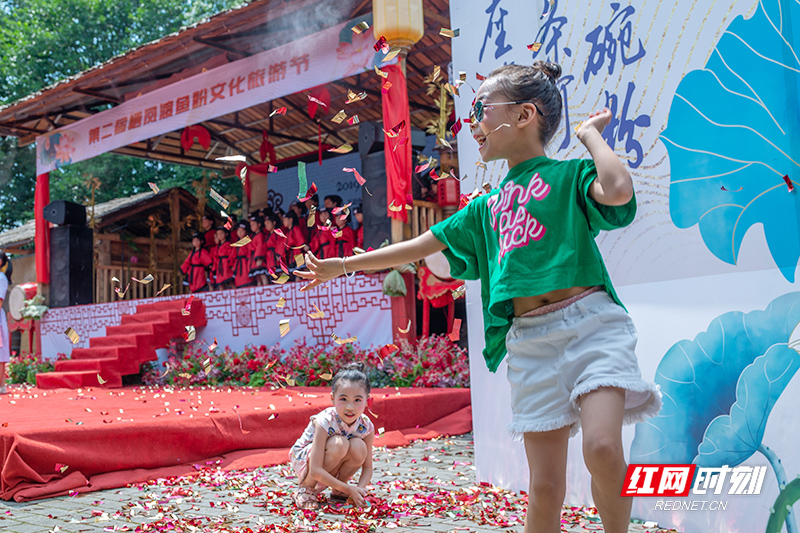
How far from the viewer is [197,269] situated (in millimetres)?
11508

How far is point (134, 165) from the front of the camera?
797 inches

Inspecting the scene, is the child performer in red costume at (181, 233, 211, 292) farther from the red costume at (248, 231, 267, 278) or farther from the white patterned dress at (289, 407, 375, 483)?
the white patterned dress at (289, 407, 375, 483)

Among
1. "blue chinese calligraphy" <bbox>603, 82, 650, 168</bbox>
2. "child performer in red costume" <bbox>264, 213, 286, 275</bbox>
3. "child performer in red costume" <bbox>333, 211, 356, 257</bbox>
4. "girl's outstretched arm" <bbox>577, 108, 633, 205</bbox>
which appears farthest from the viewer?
"child performer in red costume" <bbox>264, 213, 286, 275</bbox>

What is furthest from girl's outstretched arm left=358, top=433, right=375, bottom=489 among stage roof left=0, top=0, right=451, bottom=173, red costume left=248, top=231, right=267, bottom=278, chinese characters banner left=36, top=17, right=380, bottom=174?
red costume left=248, top=231, right=267, bottom=278

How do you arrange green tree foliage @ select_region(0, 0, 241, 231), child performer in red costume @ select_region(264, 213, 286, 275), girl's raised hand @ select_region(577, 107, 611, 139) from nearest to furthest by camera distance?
girl's raised hand @ select_region(577, 107, 611, 139) < child performer in red costume @ select_region(264, 213, 286, 275) < green tree foliage @ select_region(0, 0, 241, 231)

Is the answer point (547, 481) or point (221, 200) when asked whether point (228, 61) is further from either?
point (547, 481)

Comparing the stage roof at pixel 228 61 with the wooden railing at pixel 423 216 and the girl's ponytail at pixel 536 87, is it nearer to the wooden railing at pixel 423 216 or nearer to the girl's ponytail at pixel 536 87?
the wooden railing at pixel 423 216

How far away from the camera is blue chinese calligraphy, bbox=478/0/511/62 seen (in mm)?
3295

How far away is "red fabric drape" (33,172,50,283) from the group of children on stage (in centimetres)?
240

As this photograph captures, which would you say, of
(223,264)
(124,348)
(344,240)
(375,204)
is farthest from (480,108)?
(223,264)

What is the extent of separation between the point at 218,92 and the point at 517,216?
323 inches

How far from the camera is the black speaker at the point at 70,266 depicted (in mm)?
11477

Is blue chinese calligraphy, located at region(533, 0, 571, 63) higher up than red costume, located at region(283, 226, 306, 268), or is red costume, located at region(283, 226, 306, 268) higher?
blue chinese calligraphy, located at region(533, 0, 571, 63)

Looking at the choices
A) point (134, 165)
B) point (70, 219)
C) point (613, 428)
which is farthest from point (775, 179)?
point (134, 165)
